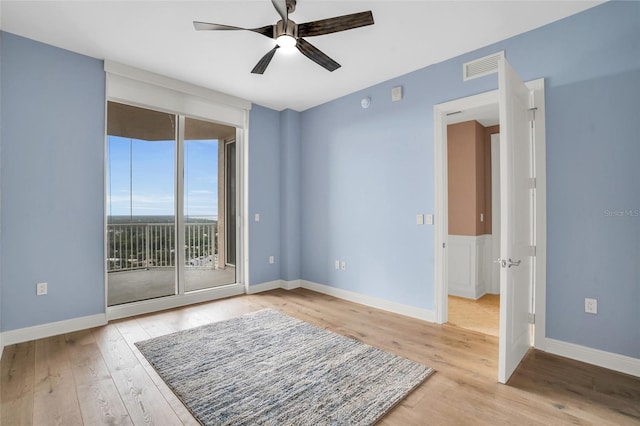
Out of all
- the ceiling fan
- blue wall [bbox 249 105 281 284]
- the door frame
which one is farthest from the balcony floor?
the ceiling fan

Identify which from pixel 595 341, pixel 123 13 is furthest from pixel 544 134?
pixel 123 13

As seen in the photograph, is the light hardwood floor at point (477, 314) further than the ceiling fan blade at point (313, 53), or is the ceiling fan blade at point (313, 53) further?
the light hardwood floor at point (477, 314)

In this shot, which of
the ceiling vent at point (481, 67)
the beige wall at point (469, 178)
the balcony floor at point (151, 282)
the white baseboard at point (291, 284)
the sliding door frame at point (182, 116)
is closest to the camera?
the ceiling vent at point (481, 67)

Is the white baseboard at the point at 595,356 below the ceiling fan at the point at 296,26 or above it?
below

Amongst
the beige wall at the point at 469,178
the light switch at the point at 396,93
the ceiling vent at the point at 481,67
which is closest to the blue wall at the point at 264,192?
the light switch at the point at 396,93

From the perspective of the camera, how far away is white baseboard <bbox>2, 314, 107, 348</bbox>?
281cm

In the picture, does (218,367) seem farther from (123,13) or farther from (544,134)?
(544,134)

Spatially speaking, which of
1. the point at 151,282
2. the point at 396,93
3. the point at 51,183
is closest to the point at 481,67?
the point at 396,93

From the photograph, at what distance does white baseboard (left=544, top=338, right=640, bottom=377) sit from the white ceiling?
279 centimetres

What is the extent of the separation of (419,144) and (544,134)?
1.20 metres

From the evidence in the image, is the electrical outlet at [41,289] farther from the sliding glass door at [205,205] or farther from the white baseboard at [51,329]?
the sliding glass door at [205,205]

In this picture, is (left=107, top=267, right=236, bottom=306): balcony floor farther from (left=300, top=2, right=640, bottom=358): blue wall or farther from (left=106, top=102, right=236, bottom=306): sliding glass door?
(left=300, top=2, right=640, bottom=358): blue wall

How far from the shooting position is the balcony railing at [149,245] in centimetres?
400

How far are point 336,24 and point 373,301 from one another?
126 inches
